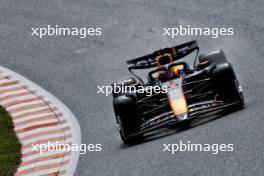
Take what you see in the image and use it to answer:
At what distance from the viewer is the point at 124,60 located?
19.1 metres

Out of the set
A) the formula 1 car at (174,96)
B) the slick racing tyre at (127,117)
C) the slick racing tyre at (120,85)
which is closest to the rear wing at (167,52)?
the formula 1 car at (174,96)

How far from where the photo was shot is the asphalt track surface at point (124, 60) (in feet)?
42.1

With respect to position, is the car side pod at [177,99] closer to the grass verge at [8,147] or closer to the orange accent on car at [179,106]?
the orange accent on car at [179,106]

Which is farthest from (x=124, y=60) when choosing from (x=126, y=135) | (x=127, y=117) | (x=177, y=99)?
(x=177, y=99)

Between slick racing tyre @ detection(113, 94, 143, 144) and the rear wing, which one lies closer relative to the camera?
slick racing tyre @ detection(113, 94, 143, 144)

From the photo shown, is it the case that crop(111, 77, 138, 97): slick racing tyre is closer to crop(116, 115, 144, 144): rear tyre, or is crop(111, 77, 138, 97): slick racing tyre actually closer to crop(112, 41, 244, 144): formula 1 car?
crop(112, 41, 244, 144): formula 1 car

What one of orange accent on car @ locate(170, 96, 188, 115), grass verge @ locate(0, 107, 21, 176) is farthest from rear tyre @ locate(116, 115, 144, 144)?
grass verge @ locate(0, 107, 21, 176)

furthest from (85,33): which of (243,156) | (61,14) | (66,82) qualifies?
(243,156)

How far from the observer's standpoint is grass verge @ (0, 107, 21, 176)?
47.1 feet

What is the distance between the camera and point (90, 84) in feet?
59.8

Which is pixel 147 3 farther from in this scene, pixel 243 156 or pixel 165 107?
pixel 243 156

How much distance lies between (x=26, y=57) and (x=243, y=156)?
9.65 metres

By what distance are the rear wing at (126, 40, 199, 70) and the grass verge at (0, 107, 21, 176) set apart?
2.52 m

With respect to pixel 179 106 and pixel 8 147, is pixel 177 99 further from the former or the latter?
pixel 8 147
